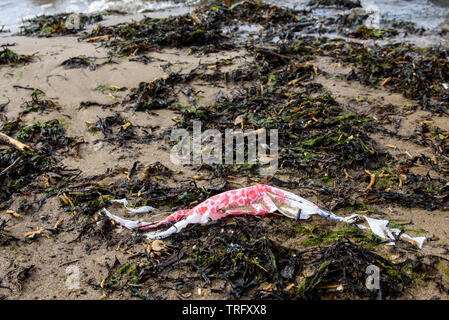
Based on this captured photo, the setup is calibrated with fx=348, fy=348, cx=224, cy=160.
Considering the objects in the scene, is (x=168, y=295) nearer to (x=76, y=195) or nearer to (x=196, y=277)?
(x=196, y=277)

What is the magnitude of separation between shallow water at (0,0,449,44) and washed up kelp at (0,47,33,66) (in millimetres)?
2116

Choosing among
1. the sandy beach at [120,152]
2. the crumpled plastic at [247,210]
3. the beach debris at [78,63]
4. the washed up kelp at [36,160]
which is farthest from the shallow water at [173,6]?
the crumpled plastic at [247,210]

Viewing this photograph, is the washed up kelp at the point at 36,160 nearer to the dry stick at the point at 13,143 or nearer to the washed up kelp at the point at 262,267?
the dry stick at the point at 13,143

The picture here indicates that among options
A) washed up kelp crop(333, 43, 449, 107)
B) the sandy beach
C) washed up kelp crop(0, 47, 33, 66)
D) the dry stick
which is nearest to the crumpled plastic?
the sandy beach

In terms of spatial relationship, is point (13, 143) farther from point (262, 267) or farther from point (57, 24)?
point (57, 24)

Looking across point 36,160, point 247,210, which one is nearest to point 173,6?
point 36,160

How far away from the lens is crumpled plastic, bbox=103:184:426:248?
2.52 m

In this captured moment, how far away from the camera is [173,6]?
7730 millimetres

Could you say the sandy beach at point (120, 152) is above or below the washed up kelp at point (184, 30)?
below

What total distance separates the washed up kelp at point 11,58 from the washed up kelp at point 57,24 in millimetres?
1207

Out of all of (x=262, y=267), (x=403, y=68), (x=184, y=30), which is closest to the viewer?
(x=262, y=267)

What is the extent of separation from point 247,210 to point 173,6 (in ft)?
21.3

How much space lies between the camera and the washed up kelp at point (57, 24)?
6.18 metres
